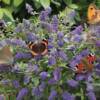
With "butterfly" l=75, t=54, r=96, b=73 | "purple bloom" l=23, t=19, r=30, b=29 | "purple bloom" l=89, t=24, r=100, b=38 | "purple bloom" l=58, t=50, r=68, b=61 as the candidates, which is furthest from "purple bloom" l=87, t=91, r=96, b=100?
"purple bloom" l=23, t=19, r=30, b=29

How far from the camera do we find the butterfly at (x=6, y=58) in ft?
9.70

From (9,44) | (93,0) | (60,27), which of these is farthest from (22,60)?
(93,0)

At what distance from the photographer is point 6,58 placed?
297cm

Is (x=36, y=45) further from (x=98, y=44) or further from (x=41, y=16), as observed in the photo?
(x=98, y=44)

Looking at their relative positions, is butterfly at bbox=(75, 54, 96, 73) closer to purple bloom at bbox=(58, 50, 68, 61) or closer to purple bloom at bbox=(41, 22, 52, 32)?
purple bloom at bbox=(58, 50, 68, 61)

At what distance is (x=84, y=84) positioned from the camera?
294 centimetres

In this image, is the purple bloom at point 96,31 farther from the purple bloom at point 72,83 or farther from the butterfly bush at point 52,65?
the purple bloom at point 72,83

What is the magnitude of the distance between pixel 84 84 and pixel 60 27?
15.5 inches

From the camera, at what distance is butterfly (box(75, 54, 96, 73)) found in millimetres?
2916

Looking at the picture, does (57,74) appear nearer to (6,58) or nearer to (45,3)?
(6,58)

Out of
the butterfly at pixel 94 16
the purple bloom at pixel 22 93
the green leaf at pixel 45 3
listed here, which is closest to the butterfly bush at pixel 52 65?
the purple bloom at pixel 22 93

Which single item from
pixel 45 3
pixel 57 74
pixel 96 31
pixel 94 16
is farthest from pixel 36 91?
pixel 45 3

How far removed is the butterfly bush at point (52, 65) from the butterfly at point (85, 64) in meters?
0.03

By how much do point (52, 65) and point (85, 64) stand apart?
217 millimetres
